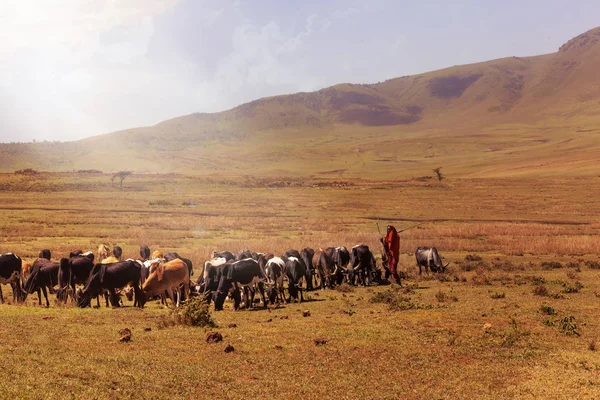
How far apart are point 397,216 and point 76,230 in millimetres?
30200

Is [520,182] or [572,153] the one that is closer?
[520,182]

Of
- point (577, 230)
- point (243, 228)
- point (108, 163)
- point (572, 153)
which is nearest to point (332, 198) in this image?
point (243, 228)

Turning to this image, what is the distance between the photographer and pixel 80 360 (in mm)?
9242

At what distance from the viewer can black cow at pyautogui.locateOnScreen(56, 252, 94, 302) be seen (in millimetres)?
17516

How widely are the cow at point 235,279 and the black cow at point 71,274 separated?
4.90m

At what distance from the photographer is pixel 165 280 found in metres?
17.4

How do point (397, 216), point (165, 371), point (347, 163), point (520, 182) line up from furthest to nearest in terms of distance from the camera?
1. point (347, 163)
2. point (520, 182)
3. point (397, 216)
4. point (165, 371)

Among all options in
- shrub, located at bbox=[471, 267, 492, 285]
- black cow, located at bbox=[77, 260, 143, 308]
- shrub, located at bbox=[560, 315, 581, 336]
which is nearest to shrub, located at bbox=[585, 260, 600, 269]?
shrub, located at bbox=[471, 267, 492, 285]

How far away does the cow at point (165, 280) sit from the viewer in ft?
56.3

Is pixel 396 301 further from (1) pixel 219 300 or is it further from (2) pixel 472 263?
(2) pixel 472 263

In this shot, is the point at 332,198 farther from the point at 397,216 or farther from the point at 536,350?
the point at 536,350

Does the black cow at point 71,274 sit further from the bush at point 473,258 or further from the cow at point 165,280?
the bush at point 473,258

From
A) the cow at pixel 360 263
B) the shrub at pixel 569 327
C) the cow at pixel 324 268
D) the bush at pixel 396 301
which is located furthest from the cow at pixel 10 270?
the shrub at pixel 569 327

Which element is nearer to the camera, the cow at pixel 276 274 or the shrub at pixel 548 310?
the shrub at pixel 548 310
